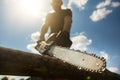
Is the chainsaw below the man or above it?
below

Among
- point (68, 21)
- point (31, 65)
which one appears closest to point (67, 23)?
point (68, 21)

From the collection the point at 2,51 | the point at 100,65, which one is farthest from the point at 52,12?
the point at 2,51

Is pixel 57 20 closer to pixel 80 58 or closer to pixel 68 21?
pixel 68 21

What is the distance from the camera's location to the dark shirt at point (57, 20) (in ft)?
22.1

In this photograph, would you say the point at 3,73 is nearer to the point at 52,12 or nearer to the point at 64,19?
the point at 64,19

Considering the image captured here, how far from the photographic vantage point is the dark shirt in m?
6.73

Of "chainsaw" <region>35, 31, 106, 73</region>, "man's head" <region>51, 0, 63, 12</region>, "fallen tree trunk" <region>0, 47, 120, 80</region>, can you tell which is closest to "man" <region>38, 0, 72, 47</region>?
"man's head" <region>51, 0, 63, 12</region>

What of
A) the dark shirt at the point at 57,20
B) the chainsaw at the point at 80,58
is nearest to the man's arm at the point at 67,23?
the dark shirt at the point at 57,20

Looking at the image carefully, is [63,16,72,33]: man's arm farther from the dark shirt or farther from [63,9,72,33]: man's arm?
the dark shirt

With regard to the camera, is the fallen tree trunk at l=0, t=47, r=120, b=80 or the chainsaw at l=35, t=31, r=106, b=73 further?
the chainsaw at l=35, t=31, r=106, b=73

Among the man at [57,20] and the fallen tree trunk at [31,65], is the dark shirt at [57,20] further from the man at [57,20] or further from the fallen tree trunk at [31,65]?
the fallen tree trunk at [31,65]

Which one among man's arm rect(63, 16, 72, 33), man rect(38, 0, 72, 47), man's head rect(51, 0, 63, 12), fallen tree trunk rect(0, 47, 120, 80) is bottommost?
fallen tree trunk rect(0, 47, 120, 80)

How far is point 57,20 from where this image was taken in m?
6.90

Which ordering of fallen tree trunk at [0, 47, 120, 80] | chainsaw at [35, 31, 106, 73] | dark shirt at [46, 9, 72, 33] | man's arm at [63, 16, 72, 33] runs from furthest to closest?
1. dark shirt at [46, 9, 72, 33]
2. man's arm at [63, 16, 72, 33]
3. chainsaw at [35, 31, 106, 73]
4. fallen tree trunk at [0, 47, 120, 80]
